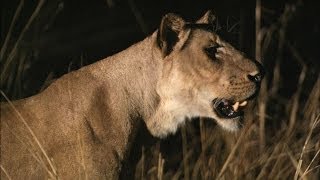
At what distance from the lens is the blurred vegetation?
534 cm

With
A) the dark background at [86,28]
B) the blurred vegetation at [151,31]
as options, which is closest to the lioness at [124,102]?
the blurred vegetation at [151,31]

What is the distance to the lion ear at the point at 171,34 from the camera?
14.8 ft

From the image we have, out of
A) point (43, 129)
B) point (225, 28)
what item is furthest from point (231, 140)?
point (43, 129)

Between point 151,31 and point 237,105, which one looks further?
point 151,31

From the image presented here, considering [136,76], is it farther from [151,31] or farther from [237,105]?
[151,31]

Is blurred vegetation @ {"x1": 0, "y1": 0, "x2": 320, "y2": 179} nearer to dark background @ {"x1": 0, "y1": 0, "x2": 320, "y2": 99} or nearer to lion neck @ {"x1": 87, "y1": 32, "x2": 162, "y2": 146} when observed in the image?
dark background @ {"x1": 0, "y1": 0, "x2": 320, "y2": 99}

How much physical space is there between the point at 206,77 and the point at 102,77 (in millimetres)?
562

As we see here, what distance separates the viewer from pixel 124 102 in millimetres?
4477

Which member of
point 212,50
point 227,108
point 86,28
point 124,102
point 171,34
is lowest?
point 86,28

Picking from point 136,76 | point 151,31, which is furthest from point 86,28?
point 136,76

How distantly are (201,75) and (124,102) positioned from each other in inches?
17.9

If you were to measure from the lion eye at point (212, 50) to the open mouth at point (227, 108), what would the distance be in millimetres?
241

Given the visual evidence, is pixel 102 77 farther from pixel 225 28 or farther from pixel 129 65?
pixel 225 28

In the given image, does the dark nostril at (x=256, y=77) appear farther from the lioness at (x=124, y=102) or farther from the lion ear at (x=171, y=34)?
the lion ear at (x=171, y=34)
